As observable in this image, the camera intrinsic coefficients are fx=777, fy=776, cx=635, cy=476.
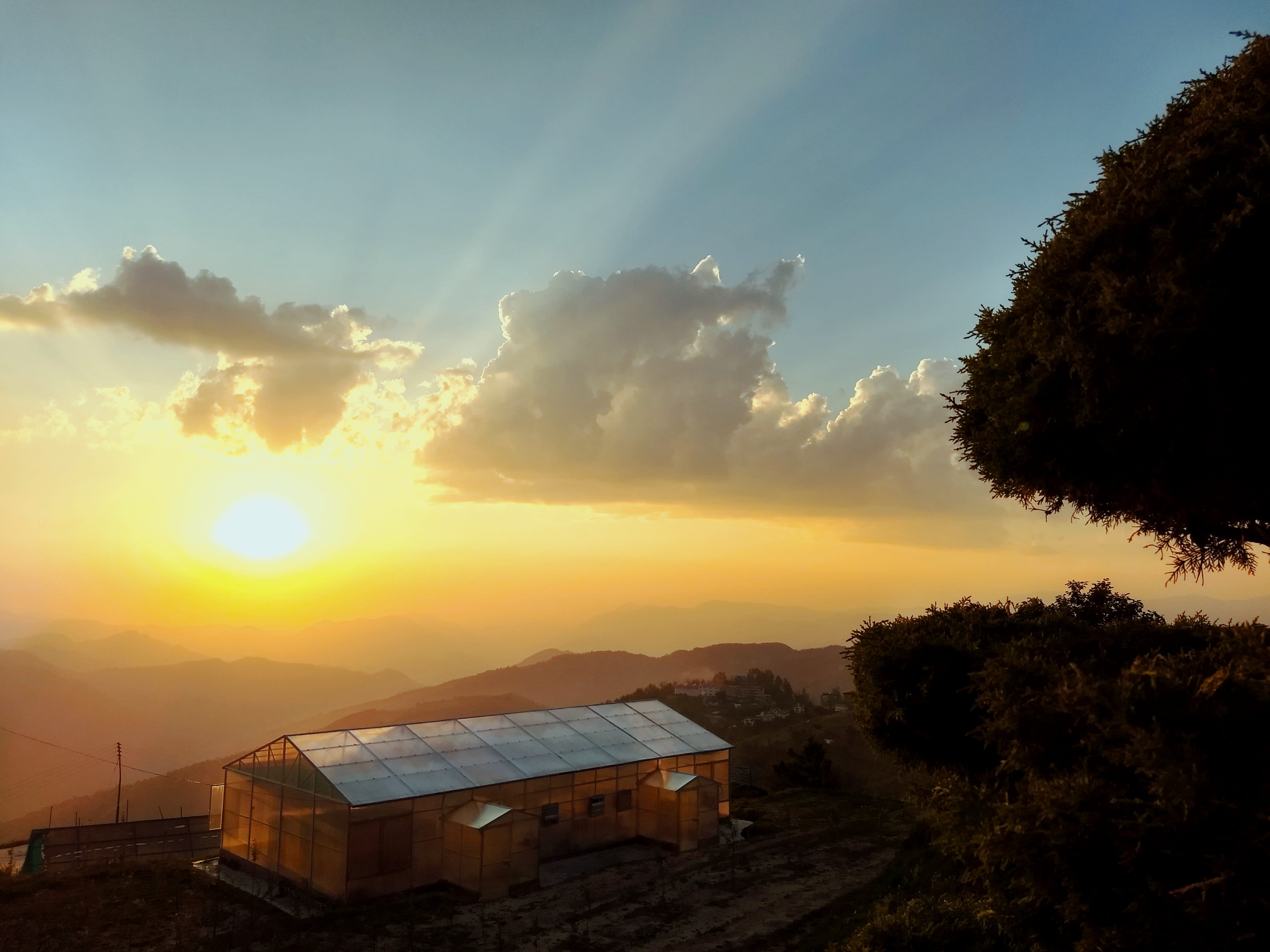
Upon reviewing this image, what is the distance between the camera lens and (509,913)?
23.1m

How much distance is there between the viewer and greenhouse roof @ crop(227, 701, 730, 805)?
25594 mm

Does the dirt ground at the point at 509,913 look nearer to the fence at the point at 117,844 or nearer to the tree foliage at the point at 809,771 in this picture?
the fence at the point at 117,844

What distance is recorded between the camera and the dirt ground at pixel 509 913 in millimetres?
20344

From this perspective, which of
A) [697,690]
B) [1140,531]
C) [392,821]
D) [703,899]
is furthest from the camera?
[697,690]

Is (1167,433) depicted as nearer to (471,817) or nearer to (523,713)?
(471,817)

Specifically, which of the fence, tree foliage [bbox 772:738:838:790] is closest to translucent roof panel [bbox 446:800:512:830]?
the fence

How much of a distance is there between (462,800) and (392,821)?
2.49 metres

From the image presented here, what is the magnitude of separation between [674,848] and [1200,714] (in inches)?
1012

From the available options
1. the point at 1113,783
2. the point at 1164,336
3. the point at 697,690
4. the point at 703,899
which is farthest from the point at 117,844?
the point at 697,690

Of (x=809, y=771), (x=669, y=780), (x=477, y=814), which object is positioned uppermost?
(x=477, y=814)

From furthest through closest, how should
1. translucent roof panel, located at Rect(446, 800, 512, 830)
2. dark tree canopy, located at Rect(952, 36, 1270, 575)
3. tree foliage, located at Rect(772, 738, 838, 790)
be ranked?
tree foliage, located at Rect(772, 738, 838, 790)
translucent roof panel, located at Rect(446, 800, 512, 830)
dark tree canopy, located at Rect(952, 36, 1270, 575)

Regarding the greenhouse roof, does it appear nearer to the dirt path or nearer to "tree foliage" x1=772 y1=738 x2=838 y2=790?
the dirt path

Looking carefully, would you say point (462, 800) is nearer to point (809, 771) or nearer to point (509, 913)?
point (509, 913)

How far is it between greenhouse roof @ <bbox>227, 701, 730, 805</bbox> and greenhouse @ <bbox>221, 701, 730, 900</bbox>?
0.06 metres
